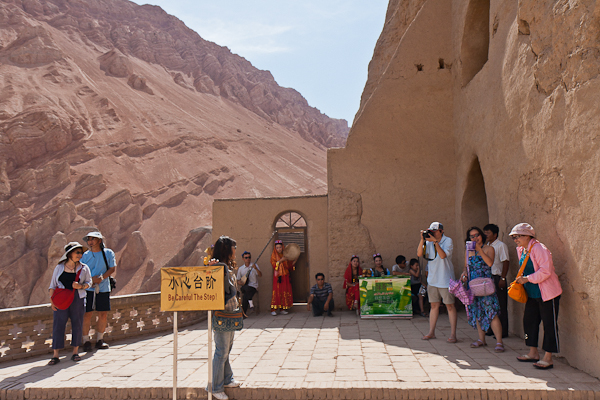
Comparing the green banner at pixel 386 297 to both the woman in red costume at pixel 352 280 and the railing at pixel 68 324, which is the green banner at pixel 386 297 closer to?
the woman in red costume at pixel 352 280

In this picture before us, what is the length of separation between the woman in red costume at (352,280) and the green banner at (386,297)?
26.2 inches

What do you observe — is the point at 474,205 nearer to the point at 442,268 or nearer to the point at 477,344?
the point at 442,268

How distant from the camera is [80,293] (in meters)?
6.12

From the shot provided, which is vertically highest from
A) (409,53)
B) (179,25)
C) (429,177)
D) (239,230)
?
(179,25)

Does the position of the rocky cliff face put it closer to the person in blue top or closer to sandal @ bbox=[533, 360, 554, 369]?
the person in blue top

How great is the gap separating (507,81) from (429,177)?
351 centimetres

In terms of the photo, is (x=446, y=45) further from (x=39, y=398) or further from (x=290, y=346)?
(x=39, y=398)

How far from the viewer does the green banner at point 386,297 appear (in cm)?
834

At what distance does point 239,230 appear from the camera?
10594 mm

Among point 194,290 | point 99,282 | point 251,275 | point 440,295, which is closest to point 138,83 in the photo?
point 251,275

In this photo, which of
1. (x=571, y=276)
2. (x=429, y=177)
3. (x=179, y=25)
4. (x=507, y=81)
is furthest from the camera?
(x=179, y=25)

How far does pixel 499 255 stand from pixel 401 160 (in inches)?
160

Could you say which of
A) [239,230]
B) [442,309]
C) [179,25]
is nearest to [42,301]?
[239,230]

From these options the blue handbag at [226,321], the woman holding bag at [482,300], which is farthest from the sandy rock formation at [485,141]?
the blue handbag at [226,321]
